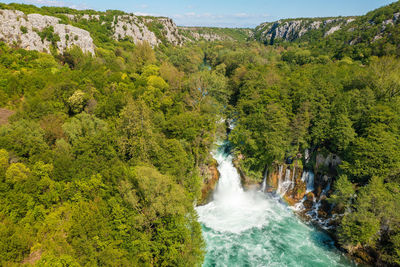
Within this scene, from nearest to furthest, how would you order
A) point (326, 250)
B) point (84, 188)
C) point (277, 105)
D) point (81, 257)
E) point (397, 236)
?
point (81, 257)
point (84, 188)
point (397, 236)
point (326, 250)
point (277, 105)

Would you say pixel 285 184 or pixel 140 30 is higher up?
pixel 140 30

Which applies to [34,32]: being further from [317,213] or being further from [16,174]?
[317,213]

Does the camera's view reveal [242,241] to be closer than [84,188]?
No

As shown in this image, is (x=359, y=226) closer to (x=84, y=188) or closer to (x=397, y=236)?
(x=397, y=236)

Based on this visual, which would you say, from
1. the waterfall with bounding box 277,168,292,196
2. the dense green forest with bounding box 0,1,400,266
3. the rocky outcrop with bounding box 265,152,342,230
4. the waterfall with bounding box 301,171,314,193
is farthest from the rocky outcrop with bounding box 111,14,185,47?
the waterfall with bounding box 301,171,314,193

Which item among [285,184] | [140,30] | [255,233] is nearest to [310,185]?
[285,184]

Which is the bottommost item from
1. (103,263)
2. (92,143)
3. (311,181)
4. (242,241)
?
(242,241)

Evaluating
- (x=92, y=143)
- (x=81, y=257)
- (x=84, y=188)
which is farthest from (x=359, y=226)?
(x=92, y=143)

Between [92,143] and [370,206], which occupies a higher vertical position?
[92,143]
